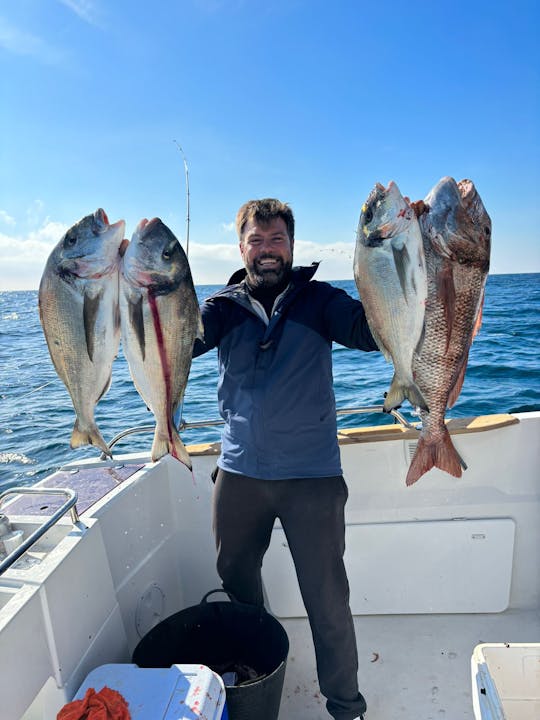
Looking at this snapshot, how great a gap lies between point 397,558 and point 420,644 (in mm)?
537

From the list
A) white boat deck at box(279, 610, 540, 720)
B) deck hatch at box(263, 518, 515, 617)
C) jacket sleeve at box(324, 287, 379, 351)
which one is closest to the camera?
jacket sleeve at box(324, 287, 379, 351)

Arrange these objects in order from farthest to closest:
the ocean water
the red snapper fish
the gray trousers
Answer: the ocean water → the gray trousers → the red snapper fish

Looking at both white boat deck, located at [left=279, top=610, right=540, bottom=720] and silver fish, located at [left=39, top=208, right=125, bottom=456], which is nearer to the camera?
silver fish, located at [left=39, top=208, right=125, bottom=456]

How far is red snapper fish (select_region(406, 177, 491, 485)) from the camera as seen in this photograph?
1.81 m

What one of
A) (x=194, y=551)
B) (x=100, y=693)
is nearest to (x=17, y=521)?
(x=100, y=693)

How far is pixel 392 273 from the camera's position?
1863 millimetres

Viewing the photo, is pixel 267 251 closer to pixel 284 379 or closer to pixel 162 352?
pixel 284 379

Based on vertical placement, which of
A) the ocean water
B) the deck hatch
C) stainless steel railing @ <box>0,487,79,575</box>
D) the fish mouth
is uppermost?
the fish mouth

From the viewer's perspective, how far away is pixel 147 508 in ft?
10.5

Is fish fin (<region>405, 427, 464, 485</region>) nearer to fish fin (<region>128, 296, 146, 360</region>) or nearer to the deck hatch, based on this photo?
fish fin (<region>128, 296, 146, 360</region>)

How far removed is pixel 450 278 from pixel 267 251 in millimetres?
1033

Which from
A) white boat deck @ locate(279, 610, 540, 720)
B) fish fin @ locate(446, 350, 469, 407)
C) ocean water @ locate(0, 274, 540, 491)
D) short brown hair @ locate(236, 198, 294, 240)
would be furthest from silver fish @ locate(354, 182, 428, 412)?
ocean water @ locate(0, 274, 540, 491)

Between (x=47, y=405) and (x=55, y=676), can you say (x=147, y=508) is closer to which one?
(x=55, y=676)

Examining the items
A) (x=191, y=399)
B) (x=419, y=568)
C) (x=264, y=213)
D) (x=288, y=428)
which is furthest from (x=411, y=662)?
(x=191, y=399)
